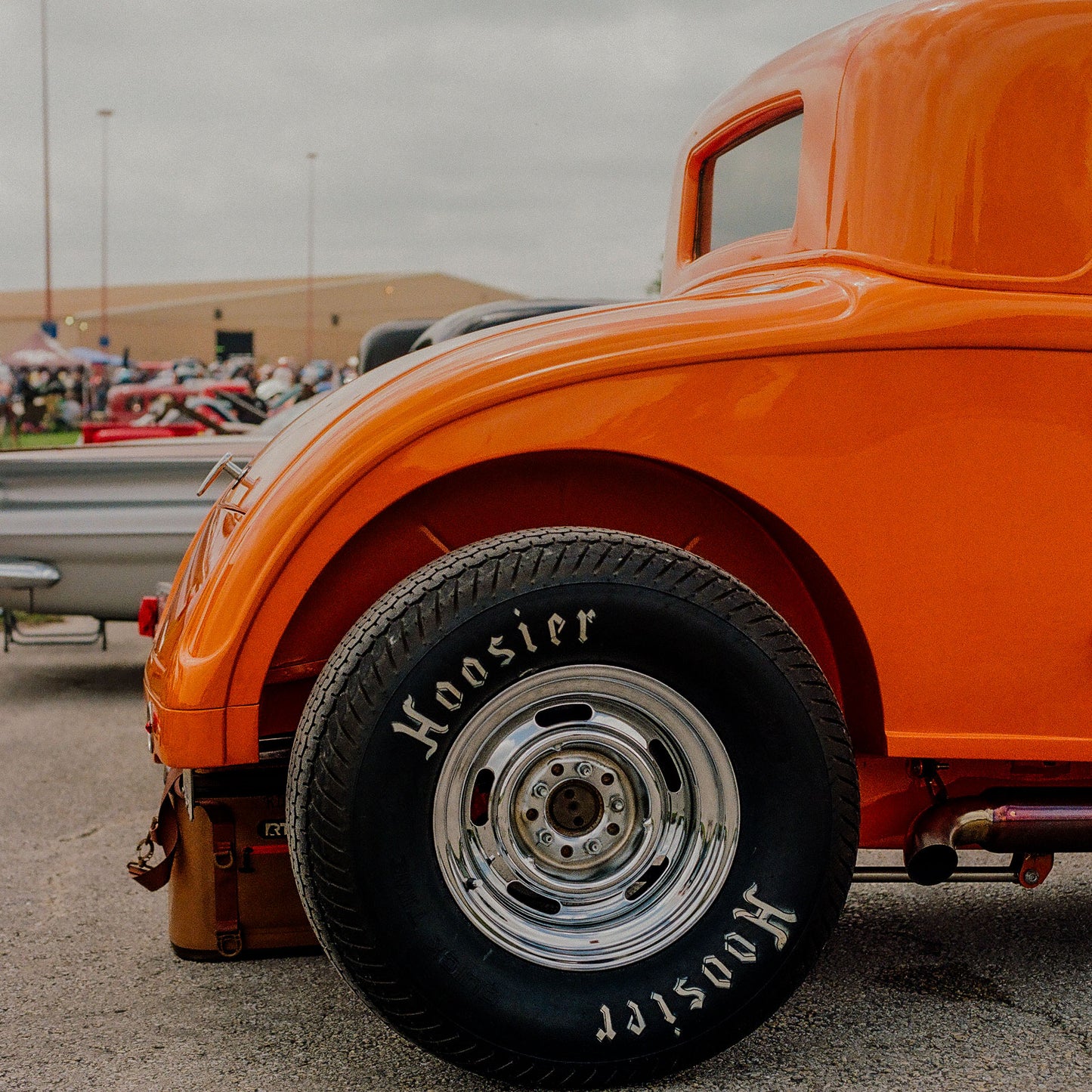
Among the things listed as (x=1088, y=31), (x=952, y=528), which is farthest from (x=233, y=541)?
(x=1088, y=31)

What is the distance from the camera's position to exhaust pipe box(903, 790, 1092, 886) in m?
2.54

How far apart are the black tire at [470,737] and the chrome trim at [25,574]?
12.6 feet

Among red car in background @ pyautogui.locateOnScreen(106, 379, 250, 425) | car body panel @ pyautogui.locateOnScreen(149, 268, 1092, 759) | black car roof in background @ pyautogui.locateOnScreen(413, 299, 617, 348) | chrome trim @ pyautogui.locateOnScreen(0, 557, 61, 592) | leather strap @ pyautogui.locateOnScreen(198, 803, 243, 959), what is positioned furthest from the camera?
red car in background @ pyautogui.locateOnScreen(106, 379, 250, 425)

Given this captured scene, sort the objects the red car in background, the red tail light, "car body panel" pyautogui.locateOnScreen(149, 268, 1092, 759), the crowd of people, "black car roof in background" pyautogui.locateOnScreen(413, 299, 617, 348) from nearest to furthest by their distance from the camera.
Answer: "car body panel" pyautogui.locateOnScreen(149, 268, 1092, 759) < the red tail light < "black car roof in background" pyautogui.locateOnScreen(413, 299, 617, 348) < the crowd of people < the red car in background

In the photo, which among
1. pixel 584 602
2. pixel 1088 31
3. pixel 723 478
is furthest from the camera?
pixel 1088 31

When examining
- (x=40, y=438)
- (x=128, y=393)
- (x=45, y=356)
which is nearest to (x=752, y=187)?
(x=128, y=393)

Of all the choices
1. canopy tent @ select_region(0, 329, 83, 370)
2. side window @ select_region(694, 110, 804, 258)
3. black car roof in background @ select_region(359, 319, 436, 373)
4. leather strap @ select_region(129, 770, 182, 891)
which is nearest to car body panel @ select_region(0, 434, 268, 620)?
black car roof in background @ select_region(359, 319, 436, 373)

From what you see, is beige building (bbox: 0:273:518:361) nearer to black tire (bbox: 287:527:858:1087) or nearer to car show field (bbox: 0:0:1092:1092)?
car show field (bbox: 0:0:1092:1092)

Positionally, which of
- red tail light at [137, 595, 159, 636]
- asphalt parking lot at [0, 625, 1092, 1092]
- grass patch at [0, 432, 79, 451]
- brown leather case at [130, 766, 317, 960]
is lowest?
grass patch at [0, 432, 79, 451]

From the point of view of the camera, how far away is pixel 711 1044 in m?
2.29

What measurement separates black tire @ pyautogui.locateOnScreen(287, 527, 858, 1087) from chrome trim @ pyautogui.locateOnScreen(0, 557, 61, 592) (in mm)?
3844

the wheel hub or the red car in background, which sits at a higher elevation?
the wheel hub

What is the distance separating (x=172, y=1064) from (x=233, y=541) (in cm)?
99

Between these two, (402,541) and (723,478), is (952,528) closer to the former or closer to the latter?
(723,478)
